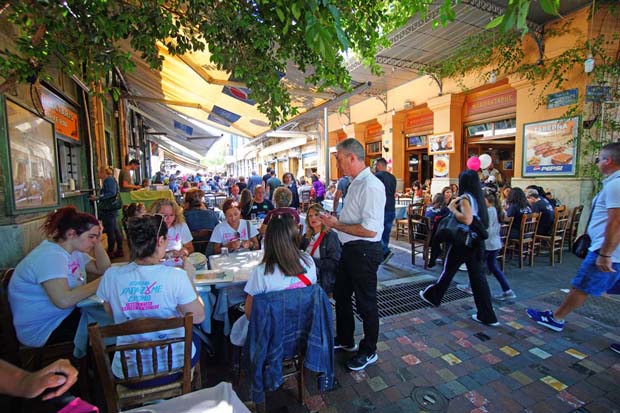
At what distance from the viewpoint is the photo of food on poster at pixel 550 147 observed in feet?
21.2

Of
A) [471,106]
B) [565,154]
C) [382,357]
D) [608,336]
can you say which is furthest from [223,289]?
[471,106]

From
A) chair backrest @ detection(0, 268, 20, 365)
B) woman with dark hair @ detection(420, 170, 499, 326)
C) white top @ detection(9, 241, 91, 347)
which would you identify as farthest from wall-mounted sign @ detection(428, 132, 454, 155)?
chair backrest @ detection(0, 268, 20, 365)

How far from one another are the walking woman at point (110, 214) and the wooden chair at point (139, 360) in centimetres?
418

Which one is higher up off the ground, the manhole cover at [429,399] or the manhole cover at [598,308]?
the manhole cover at [598,308]

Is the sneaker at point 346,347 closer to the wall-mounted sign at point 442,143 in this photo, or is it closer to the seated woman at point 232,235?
the seated woman at point 232,235

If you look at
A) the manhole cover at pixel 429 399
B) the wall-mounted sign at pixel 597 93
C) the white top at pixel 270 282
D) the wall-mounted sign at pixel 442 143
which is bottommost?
the manhole cover at pixel 429 399

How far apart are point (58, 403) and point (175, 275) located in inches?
27.5

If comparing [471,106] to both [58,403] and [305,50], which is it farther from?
[58,403]

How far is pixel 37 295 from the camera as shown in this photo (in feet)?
6.21

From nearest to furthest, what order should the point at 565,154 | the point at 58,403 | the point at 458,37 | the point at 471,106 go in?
the point at 58,403 < the point at 565,154 < the point at 458,37 < the point at 471,106

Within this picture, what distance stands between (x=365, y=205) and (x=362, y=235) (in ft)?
0.76

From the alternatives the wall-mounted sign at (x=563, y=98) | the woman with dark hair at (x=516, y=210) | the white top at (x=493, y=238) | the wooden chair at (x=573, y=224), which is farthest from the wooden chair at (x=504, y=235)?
the wall-mounted sign at (x=563, y=98)

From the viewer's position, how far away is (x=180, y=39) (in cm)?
266

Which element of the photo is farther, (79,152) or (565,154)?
(565,154)
